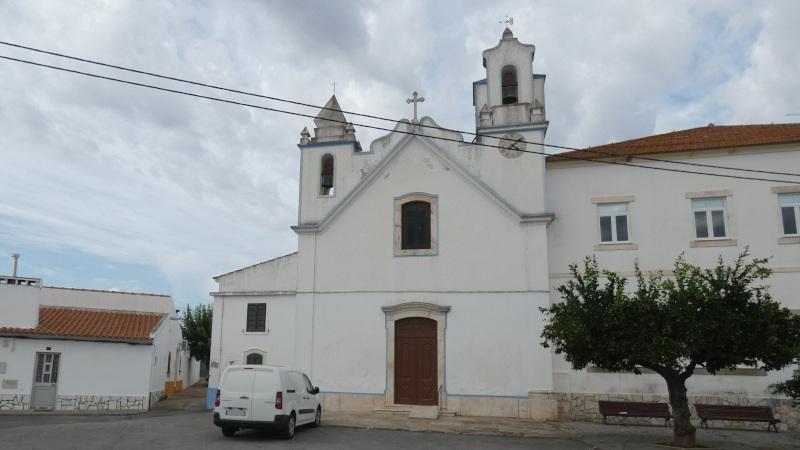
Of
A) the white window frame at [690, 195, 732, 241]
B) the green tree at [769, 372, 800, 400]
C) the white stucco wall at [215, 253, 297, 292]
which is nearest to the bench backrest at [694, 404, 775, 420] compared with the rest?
the green tree at [769, 372, 800, 400]

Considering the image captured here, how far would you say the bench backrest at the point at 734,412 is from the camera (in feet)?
51.3

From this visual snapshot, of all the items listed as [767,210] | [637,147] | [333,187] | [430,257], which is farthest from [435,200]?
[767,210]

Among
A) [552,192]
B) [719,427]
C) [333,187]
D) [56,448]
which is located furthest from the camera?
[333,187]

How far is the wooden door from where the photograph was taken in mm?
18516

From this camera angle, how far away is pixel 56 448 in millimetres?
11562

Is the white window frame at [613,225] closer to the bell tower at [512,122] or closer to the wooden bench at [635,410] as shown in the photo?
the bell tower at [512,122]

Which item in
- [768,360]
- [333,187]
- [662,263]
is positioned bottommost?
[768,360]

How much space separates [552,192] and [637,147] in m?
3.23

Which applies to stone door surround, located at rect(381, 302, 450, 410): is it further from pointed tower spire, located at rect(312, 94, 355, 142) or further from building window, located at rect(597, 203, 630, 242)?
pointed tower spire, located at rect(312, 94, 355, 142)

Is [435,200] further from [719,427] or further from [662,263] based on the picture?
[719,427]

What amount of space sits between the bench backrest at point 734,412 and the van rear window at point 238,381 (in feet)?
39.7

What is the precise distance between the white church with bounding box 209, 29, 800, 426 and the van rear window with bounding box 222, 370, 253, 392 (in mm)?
5986

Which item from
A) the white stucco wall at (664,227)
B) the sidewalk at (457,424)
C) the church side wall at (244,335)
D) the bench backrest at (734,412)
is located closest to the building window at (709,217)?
the white stucco wall at (664,227)

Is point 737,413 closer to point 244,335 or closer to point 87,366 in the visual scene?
point 244,335
